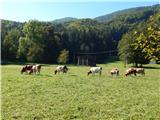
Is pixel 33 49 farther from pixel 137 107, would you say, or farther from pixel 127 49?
pixel 137 107

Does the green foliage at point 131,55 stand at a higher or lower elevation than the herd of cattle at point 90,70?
higher

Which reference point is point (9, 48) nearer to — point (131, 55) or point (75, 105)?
point (131, 55)

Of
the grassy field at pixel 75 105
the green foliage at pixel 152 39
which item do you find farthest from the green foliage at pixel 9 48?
the green foliage at pixel 152 39

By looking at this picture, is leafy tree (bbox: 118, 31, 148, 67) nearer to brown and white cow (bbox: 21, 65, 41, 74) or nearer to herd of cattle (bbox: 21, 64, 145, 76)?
herd of cattle (bbox: 21, 64, 145, 76)

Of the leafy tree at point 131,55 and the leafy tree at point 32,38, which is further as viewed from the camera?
the leafy tree at point 32,38

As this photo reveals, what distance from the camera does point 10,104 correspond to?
16312mm

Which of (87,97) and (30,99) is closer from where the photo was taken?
(30,99)

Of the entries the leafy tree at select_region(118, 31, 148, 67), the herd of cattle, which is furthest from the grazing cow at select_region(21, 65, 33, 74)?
the leafy tree at select_region(118, 31, 148, 67)

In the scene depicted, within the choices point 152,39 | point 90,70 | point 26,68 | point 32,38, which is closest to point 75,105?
point 152,39

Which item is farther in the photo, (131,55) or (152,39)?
(131,55)

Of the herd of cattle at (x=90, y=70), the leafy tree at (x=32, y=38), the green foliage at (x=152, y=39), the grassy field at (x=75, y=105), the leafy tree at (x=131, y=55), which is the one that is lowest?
the grassy field at (x=75, y=105)

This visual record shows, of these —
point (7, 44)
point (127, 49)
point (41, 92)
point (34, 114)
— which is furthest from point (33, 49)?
point (34, 114)

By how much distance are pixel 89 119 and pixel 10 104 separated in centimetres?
445

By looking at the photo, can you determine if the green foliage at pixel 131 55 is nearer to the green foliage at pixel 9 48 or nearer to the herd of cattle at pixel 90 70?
the green foliage at pixel 9 48
